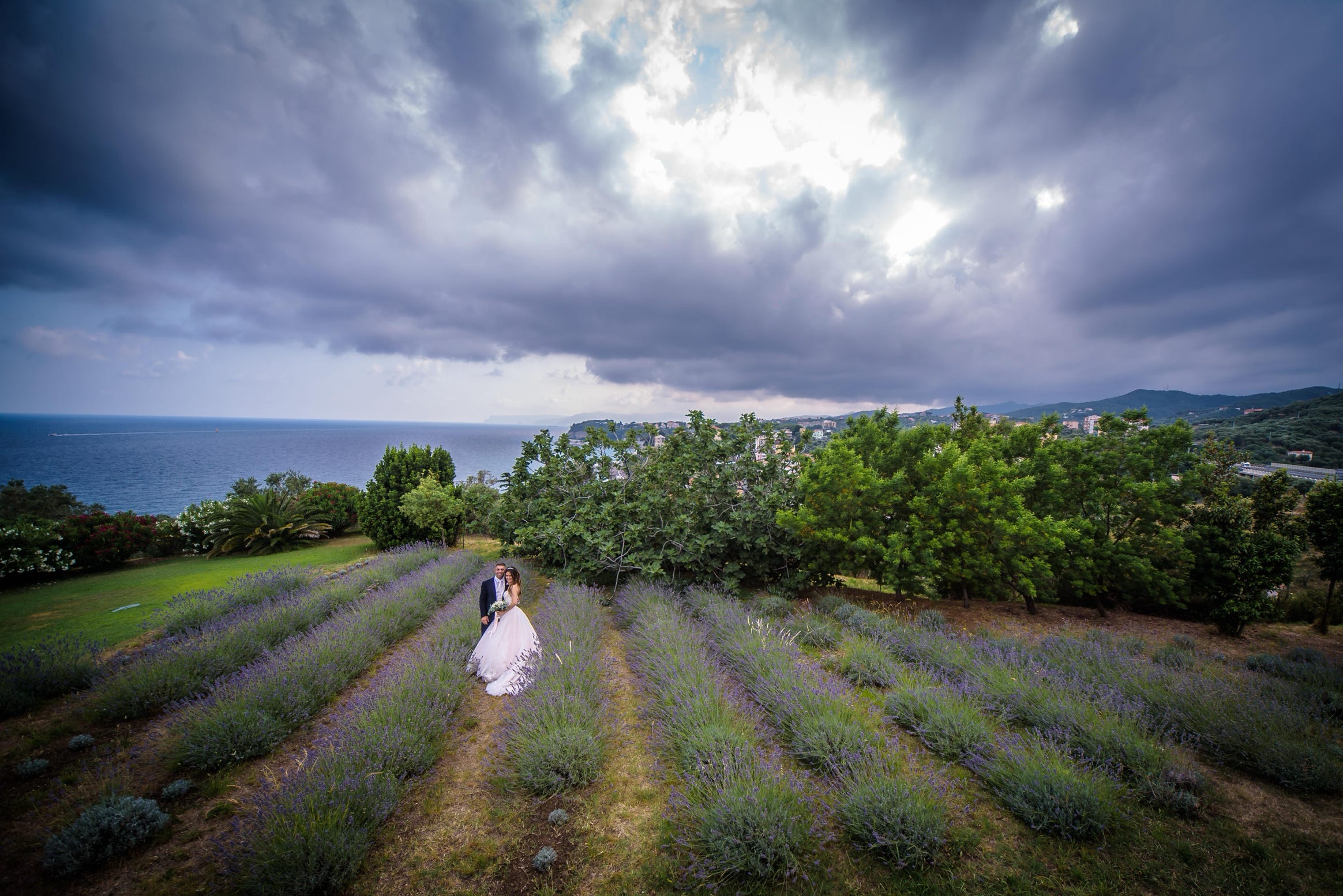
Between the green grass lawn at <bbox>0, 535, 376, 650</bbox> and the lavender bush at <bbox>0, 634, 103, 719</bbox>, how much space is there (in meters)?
0.95

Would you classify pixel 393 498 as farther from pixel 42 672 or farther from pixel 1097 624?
pixel 1097 624

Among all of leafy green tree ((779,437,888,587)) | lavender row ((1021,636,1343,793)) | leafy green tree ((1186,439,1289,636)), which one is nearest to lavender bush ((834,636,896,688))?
lavender row ((1021,636,1343,793))

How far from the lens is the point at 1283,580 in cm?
816

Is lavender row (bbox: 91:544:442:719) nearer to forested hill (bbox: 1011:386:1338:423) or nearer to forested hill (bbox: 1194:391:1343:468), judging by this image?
forested hill (bbox: 1194:391:1343:468)

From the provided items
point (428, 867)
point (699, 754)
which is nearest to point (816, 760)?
point (699, 754)

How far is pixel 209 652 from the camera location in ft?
17.9

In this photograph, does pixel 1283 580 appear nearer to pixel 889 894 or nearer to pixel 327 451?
pixel 889 894

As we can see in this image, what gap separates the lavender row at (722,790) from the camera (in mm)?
3086

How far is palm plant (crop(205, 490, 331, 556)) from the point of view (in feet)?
42.4

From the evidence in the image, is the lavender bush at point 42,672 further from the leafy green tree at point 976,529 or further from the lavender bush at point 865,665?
the leafy green tree at point 976,529

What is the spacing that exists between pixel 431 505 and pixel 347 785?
997 cm

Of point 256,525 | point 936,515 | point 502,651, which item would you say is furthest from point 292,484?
point 936,515

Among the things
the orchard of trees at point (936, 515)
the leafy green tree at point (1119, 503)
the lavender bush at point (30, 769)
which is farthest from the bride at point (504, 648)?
the leafy green tree at point (1119, 503)

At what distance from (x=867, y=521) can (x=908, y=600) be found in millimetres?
2702
